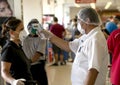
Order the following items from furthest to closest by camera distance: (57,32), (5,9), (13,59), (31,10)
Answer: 1. (57,32)
2. (31,10)
3. (5,9)
4. (13,59)

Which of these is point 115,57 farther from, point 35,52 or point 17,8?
point 17,8

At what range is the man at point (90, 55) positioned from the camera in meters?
2.69

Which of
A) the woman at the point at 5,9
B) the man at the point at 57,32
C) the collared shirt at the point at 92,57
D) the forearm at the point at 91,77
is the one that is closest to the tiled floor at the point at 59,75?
the man at the point at 57,32

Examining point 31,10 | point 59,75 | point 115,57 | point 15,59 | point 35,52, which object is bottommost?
point 59,75

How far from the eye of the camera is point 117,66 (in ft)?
11.5

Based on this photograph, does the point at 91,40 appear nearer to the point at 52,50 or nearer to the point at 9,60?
the point at 9,60

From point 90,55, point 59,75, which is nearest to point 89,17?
point 90,55

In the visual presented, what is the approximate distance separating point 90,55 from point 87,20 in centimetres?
40

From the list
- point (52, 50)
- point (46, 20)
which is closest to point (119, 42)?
point (52, 50)

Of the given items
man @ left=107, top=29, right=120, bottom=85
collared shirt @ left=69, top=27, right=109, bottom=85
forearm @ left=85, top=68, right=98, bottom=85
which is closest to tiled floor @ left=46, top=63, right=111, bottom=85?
man @ left=107, top=29, right=120, bottom=85

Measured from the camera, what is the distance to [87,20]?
2924 millimetres

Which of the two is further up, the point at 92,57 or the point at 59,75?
the point at 92,57

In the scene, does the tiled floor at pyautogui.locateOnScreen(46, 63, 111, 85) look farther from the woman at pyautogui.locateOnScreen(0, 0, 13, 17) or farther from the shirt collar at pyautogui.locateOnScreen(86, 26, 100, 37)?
the shirt collar at pyautogui.locateOnScreen(86, 26, 100, 37)

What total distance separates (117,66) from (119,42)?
35 centimetres
